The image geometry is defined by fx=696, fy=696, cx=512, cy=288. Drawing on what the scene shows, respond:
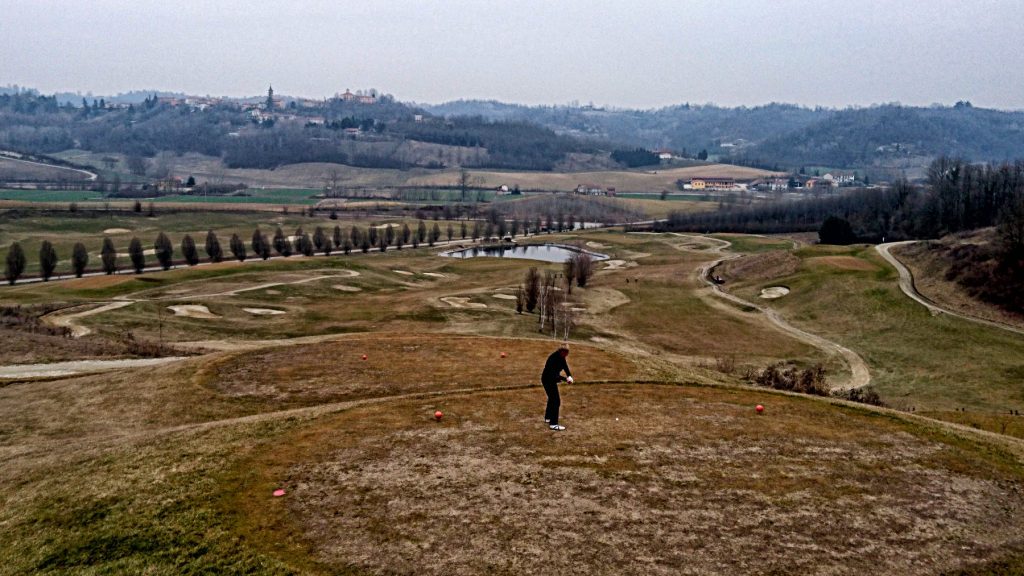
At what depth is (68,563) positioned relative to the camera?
15.9 meters

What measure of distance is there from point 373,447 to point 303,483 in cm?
325

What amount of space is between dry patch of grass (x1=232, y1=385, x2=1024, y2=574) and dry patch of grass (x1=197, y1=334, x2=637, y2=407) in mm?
6532

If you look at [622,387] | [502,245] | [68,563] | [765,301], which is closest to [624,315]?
[765,301]

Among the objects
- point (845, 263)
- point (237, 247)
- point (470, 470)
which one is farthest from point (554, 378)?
point (237, 247)

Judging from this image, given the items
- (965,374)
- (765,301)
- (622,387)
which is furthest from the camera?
(765,301)

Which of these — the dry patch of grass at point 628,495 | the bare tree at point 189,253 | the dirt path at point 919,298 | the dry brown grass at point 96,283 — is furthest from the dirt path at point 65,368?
the bare tree at point 189,253

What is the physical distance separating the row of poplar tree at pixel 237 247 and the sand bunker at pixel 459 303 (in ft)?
204

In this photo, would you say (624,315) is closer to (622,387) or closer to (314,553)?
(622,387)

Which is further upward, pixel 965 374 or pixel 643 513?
pixel 643 513

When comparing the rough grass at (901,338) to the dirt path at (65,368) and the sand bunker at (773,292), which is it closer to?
the sand bunker at (773,292)

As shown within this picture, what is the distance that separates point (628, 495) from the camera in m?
18.9

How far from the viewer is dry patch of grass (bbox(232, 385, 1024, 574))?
15.8 meters

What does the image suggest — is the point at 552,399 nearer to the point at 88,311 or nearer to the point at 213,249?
the point at 88,311

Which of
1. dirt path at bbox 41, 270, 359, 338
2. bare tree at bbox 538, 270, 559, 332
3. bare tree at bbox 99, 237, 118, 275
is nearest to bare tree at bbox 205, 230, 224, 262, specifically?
bare tree at bbox 99, 237, 118, 275
